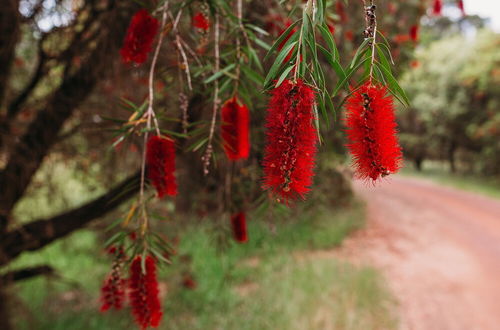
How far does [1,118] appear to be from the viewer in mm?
2629

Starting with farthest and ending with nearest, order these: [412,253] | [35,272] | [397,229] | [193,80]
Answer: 1. [397,229]
2. [412,253]
3. [35,272]
4. [193,80]

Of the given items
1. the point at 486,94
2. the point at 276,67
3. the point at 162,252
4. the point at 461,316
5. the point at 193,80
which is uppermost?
the point at 486,94

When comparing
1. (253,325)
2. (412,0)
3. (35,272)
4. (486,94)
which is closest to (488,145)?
(486,94)

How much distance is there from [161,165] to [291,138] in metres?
0.45

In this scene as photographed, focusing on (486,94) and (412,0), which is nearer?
(412,0)

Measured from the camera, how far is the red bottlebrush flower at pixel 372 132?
2.04ft

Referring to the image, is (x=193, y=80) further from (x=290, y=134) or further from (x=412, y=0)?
(x=412, y=0)

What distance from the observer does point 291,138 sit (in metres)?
0.60

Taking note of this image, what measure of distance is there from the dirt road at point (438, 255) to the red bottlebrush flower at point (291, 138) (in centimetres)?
286

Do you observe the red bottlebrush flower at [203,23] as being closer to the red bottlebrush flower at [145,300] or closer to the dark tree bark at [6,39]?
the red bottlebrush flower at [145,300]

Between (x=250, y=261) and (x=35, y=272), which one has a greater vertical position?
(x=35, y=272)

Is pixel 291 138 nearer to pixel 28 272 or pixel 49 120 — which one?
pixel 49 120

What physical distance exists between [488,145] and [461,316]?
10.6 metres

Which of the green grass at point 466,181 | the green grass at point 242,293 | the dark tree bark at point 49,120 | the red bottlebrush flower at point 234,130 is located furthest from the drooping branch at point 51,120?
the green grass at point 466,181
